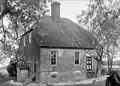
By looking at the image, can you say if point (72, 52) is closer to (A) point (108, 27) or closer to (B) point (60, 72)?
(B) point (60, 72)

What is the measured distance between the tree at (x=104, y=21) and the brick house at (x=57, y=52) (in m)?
4.11

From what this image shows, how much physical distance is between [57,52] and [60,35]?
275 cm

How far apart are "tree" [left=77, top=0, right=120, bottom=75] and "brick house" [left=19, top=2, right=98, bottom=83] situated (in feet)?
13.5

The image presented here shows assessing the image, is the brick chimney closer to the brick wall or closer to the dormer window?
the brick wall

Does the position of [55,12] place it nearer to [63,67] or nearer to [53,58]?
[53,58]

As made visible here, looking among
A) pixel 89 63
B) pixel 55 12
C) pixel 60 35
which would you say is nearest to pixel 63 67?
pixel 89 63

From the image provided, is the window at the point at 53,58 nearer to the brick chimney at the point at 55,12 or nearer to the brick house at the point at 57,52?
the brick house at the point at 57,52

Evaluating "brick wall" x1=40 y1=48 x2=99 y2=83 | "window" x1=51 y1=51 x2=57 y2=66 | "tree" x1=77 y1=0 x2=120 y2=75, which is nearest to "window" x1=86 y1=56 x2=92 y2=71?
"brick wall" x1=40 y1=48 x2=99 y2=83

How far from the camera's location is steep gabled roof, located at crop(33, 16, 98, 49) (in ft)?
62.7

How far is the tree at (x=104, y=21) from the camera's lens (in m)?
12.5

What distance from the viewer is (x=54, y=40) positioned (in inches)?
770

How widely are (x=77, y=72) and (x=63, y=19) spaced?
28.4 ft

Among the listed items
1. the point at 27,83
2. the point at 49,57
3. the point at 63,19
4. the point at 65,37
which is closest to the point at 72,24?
the point at 63,19

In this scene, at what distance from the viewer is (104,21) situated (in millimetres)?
12508
